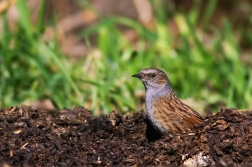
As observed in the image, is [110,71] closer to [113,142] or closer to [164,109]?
[164,109]

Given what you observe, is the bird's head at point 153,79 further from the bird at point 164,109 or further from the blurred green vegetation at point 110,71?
the blurred green vegetation at point 110,71

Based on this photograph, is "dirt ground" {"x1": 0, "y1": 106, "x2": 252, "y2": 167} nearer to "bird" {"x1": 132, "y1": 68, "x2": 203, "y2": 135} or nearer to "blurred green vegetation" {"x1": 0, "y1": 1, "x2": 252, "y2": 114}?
"bird" {"x1": 132, "y1": 68, "x2": 203, "y2": 135}

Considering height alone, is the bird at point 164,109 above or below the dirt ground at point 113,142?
above

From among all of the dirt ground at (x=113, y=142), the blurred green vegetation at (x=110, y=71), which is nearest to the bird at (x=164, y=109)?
the dirt ground at (x=113, y=142)

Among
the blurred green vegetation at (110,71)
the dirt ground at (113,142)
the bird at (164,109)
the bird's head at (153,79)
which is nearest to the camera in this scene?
the dirt ground at (113,142)

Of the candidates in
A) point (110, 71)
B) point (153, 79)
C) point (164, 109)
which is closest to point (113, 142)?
point (164, 109)

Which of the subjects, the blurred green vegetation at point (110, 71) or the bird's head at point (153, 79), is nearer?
the bird's head at point (153, 79)

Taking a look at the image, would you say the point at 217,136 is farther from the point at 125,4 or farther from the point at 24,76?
the point at 125,4
